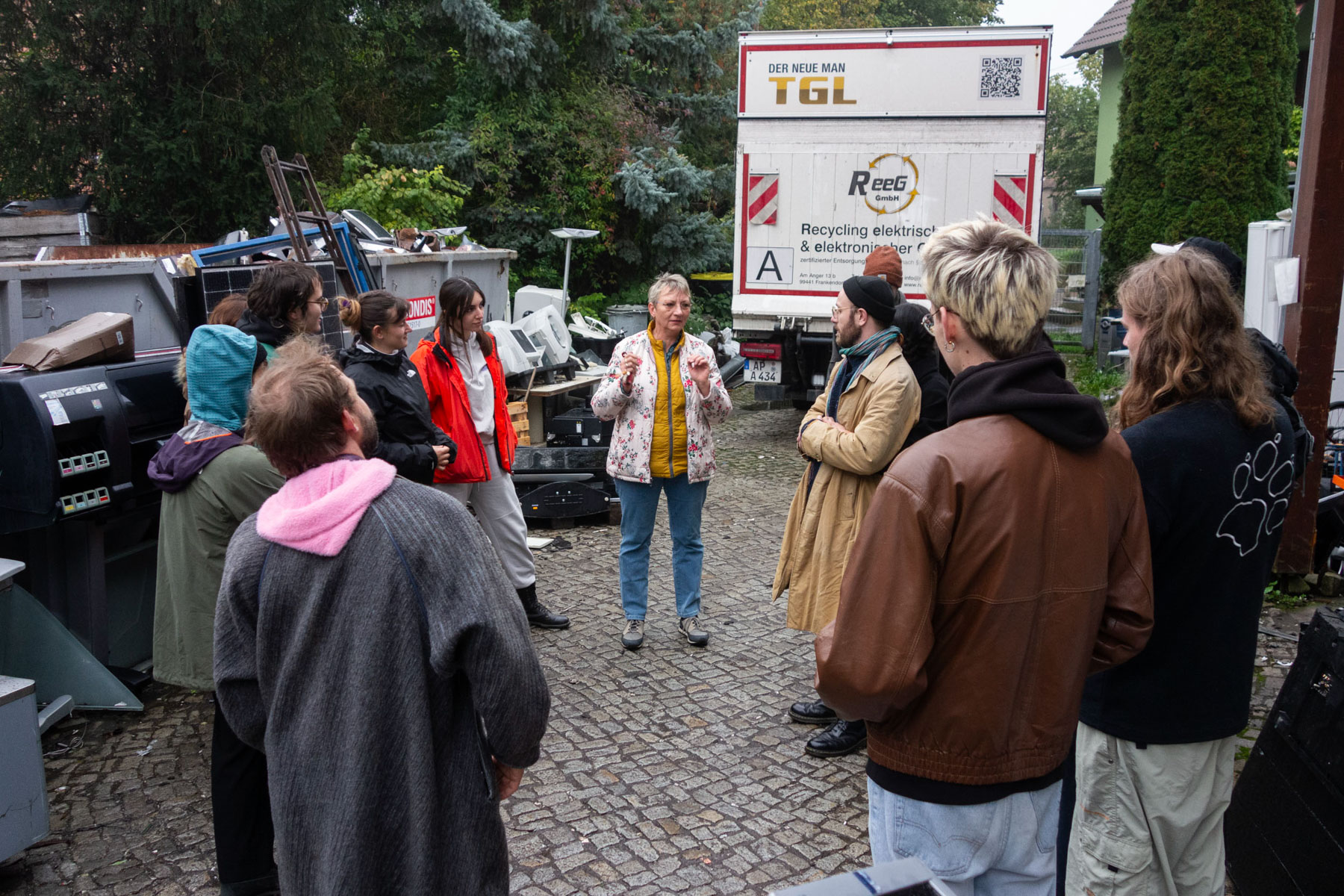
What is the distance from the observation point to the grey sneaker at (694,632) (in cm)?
517

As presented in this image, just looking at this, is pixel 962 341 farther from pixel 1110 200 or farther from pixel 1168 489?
pixel 1110 200

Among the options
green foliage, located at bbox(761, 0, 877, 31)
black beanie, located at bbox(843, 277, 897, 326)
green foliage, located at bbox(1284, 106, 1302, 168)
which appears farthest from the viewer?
green foliage, located at bbox(761, 0, 877, 31)

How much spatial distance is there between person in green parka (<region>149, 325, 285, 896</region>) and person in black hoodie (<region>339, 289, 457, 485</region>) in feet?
2.63

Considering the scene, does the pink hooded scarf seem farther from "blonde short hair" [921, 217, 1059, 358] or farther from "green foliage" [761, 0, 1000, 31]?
"green foliage" [761, 0, 1000, 31]

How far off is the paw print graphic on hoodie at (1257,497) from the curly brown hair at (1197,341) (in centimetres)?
9

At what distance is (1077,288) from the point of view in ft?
66.1

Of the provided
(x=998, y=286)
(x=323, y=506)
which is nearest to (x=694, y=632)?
(x=323, y=506)

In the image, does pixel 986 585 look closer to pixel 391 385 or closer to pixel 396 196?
pixel 391 385

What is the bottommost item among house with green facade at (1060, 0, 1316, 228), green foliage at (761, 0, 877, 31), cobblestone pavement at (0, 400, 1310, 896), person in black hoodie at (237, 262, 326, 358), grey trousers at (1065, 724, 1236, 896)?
cobblestone pavement at (0, 400, 1310, 896)

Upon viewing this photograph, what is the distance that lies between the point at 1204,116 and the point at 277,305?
1218 centimetres

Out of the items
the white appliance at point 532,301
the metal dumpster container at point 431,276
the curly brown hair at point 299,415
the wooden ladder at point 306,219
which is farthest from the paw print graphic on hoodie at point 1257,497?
the white appliance at point 532,301

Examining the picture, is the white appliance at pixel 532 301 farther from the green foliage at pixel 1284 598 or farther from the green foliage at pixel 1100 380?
the green foliage at pixel 1284 598

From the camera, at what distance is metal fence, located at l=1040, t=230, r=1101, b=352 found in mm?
16266

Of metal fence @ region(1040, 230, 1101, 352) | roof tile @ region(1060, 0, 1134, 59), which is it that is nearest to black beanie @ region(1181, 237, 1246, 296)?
metal fence @ region(1040, 230, 1101, 352)
